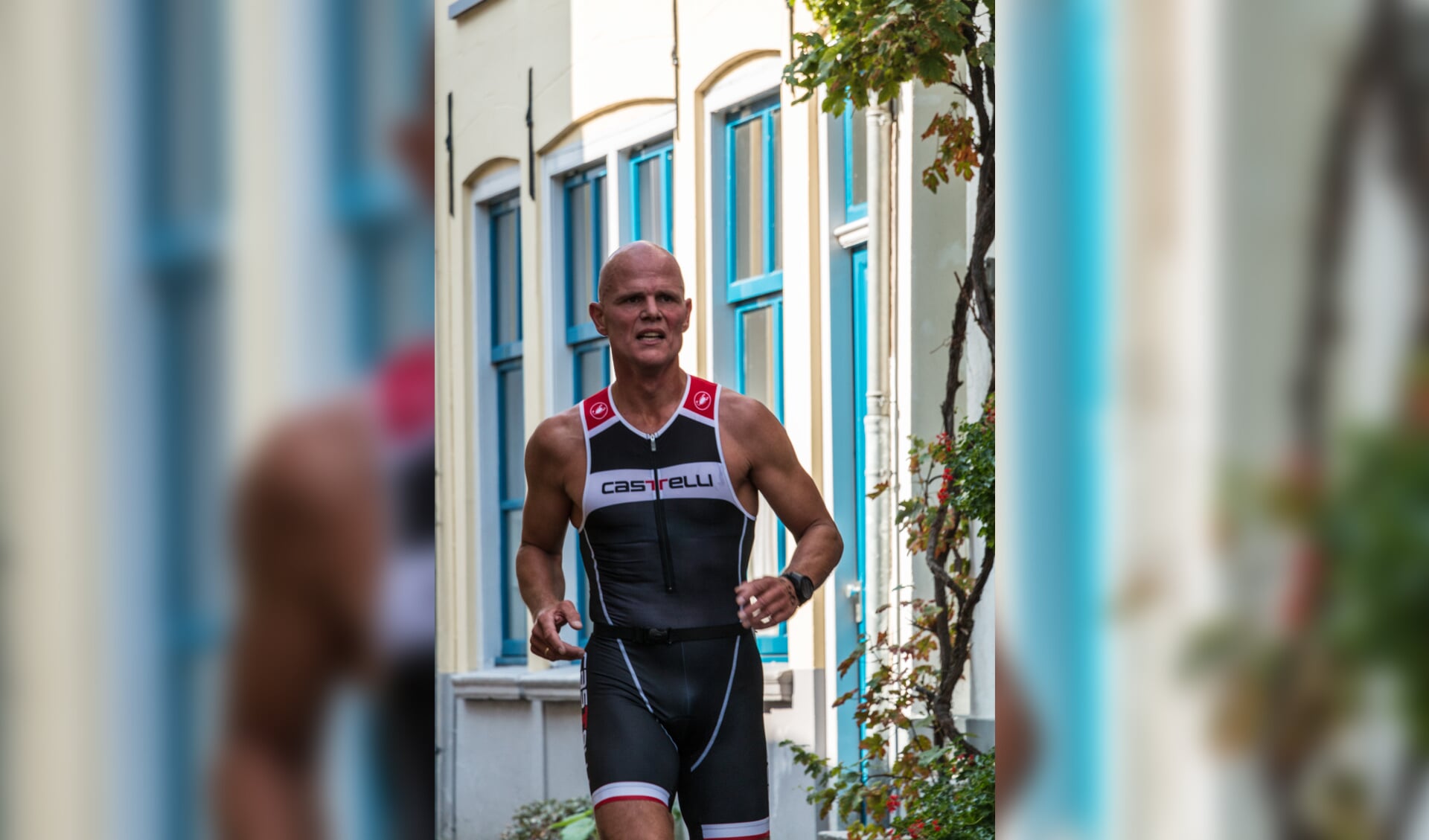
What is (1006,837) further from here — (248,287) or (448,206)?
(448,206)

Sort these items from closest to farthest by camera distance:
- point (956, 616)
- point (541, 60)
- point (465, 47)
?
point (956, 616) → point (541, 60) → point (465, 47)

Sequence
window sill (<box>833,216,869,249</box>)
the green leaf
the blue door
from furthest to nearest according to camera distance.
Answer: the green leaf < the blue door < window sill (<box>833,216,869,249</box>)

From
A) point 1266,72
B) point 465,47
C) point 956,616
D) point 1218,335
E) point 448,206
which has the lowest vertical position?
point 956,616

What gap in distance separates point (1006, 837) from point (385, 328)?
757 mm

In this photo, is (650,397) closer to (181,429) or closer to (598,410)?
(598,410)

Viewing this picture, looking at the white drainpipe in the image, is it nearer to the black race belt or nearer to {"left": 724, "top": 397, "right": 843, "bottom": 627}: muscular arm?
{"left": 724, "top": 397, "right": 843, "bottom": 627}: muscular arm

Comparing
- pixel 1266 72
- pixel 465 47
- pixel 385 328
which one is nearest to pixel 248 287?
pixel 385 328

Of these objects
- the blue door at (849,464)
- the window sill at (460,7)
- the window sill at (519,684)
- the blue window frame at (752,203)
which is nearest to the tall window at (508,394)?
the window sill at (519,684)

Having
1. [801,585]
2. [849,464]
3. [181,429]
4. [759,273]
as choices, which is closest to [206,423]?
[181,429]

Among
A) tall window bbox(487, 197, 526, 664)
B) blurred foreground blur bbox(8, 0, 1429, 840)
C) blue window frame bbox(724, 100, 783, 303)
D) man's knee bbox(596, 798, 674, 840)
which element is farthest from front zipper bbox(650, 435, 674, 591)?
tall window bbox(487, 197, 526, 664)

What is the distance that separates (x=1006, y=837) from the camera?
77.3 inches

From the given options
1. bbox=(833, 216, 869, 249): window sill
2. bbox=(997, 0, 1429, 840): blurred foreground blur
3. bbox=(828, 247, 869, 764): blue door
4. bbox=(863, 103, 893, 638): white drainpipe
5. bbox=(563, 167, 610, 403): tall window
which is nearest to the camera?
bbox=(997, 0, 1429, 840): blurred foreground blur

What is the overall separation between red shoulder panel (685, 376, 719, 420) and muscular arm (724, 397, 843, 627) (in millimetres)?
50

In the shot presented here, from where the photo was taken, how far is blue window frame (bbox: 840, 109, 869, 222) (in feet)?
28.9
